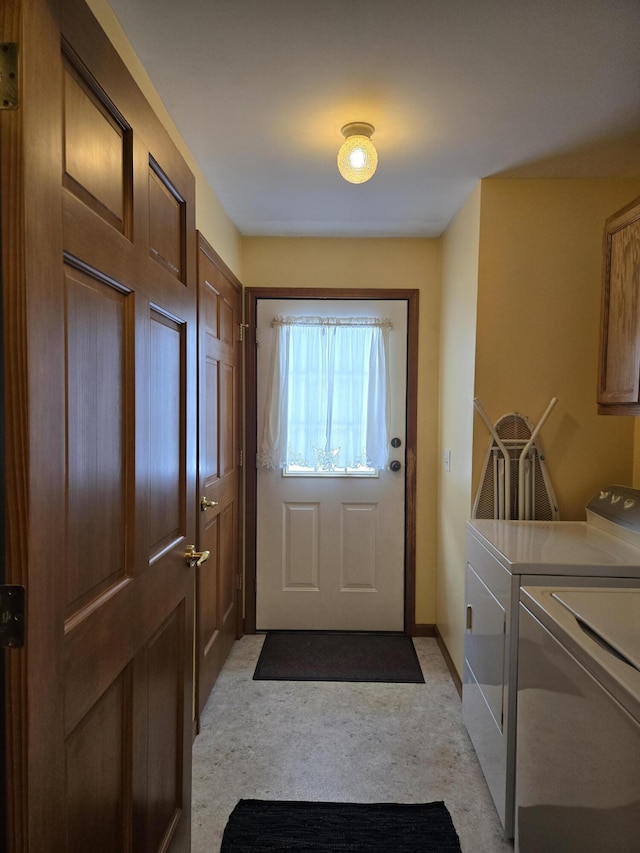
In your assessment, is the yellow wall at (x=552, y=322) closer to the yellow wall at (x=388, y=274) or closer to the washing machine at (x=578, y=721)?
the yellow wall at (x=388, y=274)

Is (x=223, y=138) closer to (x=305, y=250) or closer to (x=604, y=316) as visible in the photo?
(x=305, y=250)

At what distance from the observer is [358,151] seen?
1.75 m

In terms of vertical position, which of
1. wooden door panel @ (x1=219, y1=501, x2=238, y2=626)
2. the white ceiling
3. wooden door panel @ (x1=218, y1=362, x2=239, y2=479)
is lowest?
wooden door panel @ (x1=219, y1=501, x2=238, y2=626)

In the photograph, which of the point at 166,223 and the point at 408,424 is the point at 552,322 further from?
the point at 166,223

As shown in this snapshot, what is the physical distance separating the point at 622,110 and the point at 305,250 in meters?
1.73

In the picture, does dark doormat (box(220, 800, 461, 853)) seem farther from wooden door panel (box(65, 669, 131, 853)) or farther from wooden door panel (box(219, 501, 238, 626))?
wooden door panel (box(219, 501, 238, 626))

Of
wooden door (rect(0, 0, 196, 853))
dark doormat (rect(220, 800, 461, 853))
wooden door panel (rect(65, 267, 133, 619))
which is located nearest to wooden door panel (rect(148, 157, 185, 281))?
wooden door (rect(0, 0, 196, 853))

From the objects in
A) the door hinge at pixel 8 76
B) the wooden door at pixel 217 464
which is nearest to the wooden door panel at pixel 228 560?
the wooden door at pixel 217 464

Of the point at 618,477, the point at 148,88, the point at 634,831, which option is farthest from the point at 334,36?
the point at 618,477

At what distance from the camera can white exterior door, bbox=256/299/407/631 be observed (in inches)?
121

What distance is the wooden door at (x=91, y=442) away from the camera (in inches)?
27.4

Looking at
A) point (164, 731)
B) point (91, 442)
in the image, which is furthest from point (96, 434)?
point (164, 731)

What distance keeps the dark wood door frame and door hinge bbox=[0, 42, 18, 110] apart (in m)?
2.35

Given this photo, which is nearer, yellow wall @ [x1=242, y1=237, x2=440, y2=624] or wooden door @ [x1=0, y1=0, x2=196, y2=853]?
wooden door @ [x1=0, y1=0, x2=196, y2=853]
